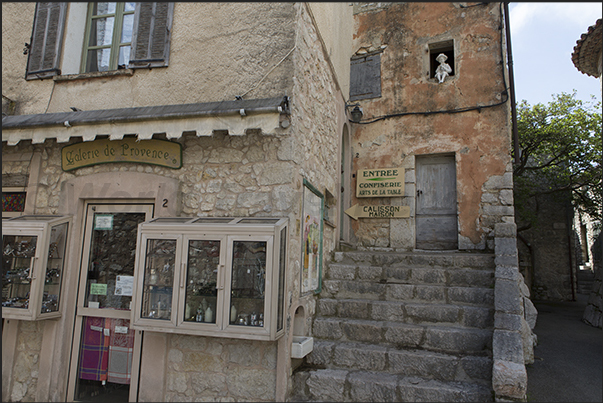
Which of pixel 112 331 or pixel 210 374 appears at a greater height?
pixel 112 331

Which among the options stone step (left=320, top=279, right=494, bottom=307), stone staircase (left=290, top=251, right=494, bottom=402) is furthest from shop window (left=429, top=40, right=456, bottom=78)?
stone step (left=320, top=279, right=494, bottom=307)

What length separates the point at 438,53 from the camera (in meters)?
7.50

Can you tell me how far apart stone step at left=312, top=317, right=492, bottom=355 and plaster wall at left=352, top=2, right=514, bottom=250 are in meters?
2.79

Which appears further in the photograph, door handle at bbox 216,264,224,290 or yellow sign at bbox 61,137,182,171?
yellow sign at bbox 61,137,182,171

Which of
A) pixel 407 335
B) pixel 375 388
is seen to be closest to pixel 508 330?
pixel 407 335

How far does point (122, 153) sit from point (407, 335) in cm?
395

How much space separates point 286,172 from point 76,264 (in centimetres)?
283

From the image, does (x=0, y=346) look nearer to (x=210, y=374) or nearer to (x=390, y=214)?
(x=210, y=374)

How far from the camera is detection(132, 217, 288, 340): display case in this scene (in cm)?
361

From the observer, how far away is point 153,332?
4125 mm

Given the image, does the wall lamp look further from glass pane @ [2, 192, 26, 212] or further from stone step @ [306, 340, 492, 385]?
glass pane @ [2, 192, 26, 212]

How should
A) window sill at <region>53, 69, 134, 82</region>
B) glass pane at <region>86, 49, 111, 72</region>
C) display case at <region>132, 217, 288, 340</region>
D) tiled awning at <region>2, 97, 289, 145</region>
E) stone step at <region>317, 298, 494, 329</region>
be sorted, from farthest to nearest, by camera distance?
glass pane at <region>86, 49, 111, 72</region> → window sill at <region>53, 69, 134, 82</region> → stone step at <region>317, 298, 494, 329</region> → tiled awning at <region>2, 97, 289, 145</region> → display case at <region>132, 217, 288, 340</region>

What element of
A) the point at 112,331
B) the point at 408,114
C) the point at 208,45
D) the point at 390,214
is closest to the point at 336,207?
the point at 390,214

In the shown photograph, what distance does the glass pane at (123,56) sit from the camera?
199 inches
